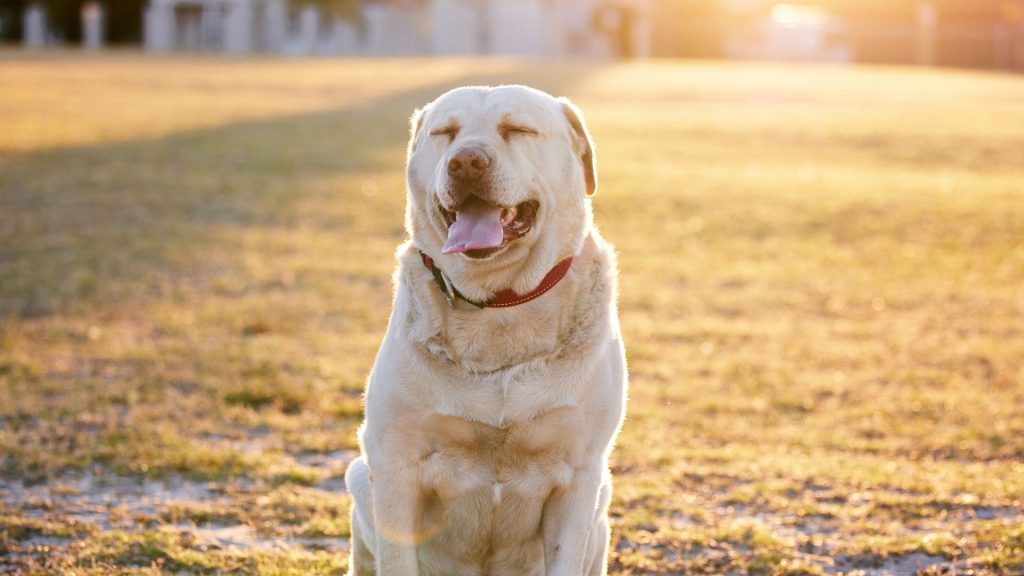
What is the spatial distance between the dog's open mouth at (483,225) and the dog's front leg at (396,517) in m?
0.65

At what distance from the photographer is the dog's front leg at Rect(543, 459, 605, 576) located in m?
3.50

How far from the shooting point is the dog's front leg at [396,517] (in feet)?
11.4

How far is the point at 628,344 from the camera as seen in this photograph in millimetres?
8148

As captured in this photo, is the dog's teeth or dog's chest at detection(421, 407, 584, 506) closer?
dog's chest at detection(421, 407, 584, 506)

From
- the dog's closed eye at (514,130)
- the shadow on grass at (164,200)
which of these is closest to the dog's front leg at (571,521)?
the dog's closed eye at (514,130)

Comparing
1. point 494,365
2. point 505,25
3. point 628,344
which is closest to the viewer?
point 494,365

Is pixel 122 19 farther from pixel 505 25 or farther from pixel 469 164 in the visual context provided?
pixel 469 164

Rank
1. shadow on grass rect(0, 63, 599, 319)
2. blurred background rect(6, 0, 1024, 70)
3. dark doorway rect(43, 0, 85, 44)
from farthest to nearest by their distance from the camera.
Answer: dark doorway rect(43, 0, 85, 44) → blurred background rect(6, 0, 1024, 70) → shadow on grass rect(0, 63, 599, 319)

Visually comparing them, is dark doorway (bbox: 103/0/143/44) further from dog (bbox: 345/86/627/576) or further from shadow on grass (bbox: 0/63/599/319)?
dog (bbox: 345/86/627/576)

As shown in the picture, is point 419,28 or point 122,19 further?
point 122,19

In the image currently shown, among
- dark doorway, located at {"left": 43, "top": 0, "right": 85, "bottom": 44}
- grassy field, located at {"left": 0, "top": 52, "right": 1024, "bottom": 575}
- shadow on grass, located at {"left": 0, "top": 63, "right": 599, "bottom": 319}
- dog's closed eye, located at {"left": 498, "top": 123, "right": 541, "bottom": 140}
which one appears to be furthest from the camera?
dark doorway, located at {"left": 43, "top": 0, "right": 85, "bottom": 44}

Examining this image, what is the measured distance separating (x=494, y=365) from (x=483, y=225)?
404mm

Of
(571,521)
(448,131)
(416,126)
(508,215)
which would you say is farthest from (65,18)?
(571,521)

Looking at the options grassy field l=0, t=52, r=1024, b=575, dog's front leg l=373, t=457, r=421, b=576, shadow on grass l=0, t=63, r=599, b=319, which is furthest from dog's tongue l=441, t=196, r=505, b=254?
shadow on grass l=0, t=63, r=599, b=319
